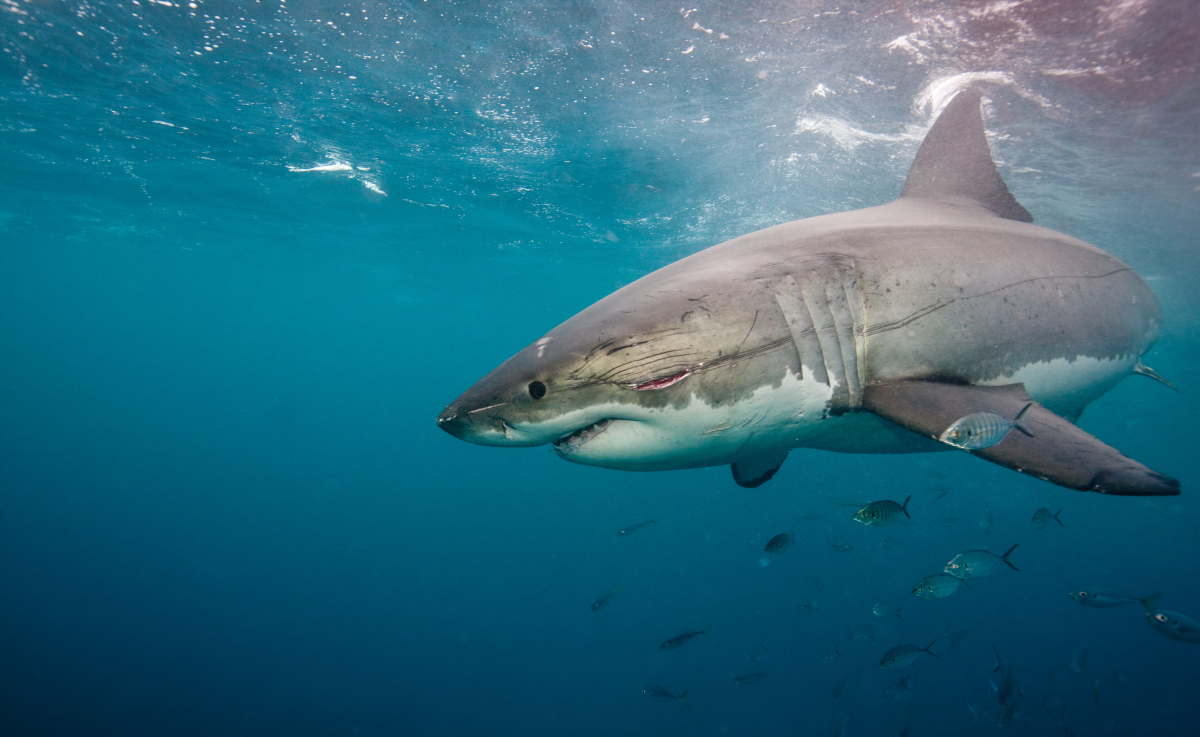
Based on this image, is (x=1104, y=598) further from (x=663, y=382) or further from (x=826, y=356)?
(x=663, y=382)

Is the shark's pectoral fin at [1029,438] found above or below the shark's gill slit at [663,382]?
below

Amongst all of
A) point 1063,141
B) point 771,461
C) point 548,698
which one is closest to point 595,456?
point 771,461

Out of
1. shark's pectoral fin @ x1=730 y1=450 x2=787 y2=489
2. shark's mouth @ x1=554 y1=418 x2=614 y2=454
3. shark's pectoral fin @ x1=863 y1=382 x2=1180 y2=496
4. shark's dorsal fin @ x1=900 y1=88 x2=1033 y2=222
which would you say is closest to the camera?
shark's pectoral fin @ x1=863 y1=382 x2=1180 y2=496

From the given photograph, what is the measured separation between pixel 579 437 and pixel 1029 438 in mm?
1625

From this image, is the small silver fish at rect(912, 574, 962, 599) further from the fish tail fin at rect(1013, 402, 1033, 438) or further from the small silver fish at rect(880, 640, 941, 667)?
the fish tail fin at rect(1013, 402, 1033, 438)

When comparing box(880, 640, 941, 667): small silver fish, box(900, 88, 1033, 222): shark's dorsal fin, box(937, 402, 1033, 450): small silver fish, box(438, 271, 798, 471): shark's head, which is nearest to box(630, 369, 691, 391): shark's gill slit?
box(438, 271, 798, 471): shark's head

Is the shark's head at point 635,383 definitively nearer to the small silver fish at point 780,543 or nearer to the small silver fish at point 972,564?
the small silver fish at point 972,564

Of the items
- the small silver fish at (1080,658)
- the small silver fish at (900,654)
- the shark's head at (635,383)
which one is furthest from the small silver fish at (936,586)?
the shark's head at (635,383)

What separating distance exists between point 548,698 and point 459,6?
21491 mm

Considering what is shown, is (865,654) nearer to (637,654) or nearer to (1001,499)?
(637,654)

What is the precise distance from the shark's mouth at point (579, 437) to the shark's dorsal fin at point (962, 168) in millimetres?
3322

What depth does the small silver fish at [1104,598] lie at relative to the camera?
535cm

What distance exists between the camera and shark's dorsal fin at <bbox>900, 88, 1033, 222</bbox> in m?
3.82

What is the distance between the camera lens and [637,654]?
20109 millimetres
